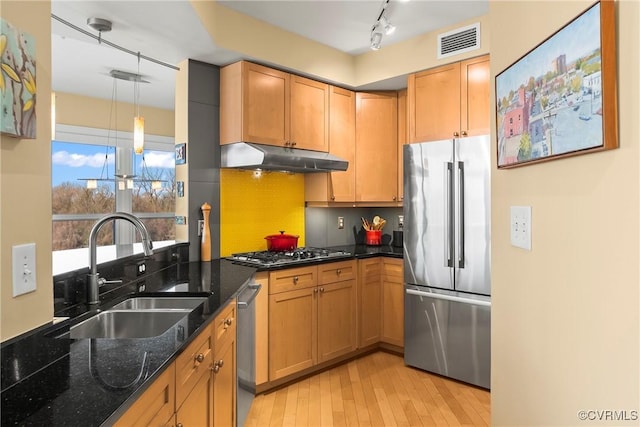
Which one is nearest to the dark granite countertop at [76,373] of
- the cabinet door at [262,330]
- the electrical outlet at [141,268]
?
the electrical outlet at [141,268]

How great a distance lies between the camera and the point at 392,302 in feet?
12.3

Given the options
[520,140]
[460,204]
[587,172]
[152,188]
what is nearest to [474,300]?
[460,204]

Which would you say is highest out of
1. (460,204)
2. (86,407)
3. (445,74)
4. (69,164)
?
(445,74)

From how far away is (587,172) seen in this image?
962 millimetres

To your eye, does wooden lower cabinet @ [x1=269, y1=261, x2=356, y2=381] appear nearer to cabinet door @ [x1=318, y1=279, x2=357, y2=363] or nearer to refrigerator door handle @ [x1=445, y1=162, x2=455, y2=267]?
cabinet door @ [x1=318, y1=279, x2=357, y2=363]

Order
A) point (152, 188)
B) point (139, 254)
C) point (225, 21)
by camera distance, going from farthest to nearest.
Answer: point (152, 188) → point (225, 21) → point (139, 254)

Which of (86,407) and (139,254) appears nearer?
(86,407)

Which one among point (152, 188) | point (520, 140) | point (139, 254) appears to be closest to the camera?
point (520, 140)

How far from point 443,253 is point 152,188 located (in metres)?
3.69

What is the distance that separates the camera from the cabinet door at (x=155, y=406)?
40.9 inches

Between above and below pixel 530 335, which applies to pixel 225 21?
above

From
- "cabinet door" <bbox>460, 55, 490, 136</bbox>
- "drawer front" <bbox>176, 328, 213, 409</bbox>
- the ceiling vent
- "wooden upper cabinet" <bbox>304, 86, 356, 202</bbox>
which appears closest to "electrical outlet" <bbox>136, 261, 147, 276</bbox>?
"drawer front" <bbox>176, 328, 213, 409</bbox>

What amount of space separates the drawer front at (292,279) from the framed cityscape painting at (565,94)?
1.96 m

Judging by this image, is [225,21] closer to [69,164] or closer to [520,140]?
[520,140]
